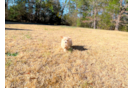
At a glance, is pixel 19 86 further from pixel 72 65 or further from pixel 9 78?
pixel 72 65

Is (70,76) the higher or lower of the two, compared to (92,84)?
higher

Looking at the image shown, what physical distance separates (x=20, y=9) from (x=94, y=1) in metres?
17.9

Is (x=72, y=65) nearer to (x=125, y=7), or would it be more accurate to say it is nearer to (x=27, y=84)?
(x=27, y=84)

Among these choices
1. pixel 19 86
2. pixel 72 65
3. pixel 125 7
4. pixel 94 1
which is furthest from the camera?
pixel 94 1

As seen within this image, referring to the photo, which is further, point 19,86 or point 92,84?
point 92,84

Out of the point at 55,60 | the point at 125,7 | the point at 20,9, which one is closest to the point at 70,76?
the point at 55,60

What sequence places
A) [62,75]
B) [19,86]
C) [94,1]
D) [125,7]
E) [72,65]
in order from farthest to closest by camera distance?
[94,1]
[125,7]
[72,65]
[62,75]
[19,86]

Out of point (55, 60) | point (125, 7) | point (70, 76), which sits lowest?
point (70, 76)

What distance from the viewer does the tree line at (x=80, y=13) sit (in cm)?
2045

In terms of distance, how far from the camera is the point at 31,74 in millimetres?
2486

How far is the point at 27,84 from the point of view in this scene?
2.17m

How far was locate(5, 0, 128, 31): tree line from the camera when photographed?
20.5 meters

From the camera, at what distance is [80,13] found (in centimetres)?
2592

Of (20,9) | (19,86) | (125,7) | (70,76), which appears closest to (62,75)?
(70,76)
